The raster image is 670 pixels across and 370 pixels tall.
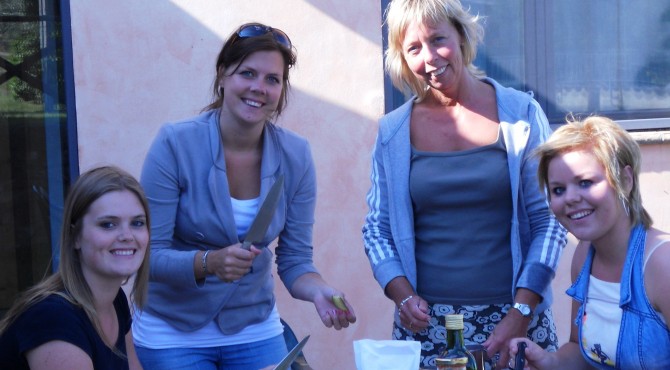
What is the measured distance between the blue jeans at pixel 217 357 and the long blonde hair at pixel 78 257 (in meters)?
0.21

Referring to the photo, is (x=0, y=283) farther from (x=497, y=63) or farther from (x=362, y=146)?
(x=497, y=63)

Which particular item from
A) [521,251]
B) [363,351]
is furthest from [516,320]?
[363,351]

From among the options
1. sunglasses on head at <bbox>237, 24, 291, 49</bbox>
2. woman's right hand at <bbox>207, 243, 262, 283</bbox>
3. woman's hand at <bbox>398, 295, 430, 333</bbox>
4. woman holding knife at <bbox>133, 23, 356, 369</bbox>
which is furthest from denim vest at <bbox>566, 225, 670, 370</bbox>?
sunglasses on head at <bbox>237, 24, 291, 49</bbox>

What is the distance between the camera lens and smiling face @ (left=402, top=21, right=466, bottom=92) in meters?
3.16

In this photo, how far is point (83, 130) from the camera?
15.9 ft

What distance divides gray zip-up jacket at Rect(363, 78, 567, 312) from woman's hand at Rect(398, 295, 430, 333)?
0.11 metres

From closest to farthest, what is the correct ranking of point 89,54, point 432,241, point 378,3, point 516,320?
point 516,320, point 432,241, point 89,54, point 378,3

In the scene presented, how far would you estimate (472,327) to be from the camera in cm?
319

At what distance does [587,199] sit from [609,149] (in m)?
0.14

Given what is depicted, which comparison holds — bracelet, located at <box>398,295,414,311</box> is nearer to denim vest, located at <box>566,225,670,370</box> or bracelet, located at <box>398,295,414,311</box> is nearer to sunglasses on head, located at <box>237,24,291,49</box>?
denim vest, located at <box>566,225,670,370</box>

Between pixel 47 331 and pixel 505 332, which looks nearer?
pixel 47 331

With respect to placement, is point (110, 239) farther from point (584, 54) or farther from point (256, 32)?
point (584, 54)

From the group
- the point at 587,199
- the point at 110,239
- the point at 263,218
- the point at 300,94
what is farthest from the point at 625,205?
the point at 300,94

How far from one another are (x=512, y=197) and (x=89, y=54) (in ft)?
8.17
